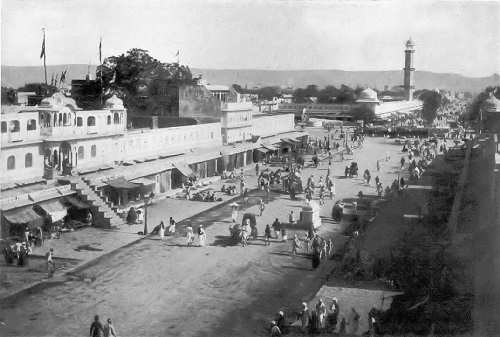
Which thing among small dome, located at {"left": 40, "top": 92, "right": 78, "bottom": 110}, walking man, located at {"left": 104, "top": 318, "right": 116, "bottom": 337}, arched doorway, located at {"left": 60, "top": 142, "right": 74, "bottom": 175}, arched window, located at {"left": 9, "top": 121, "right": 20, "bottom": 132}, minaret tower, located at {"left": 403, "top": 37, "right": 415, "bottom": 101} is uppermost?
minaret tower, located at {"left": 403, "top": 37, "right": 415, "bottom": 101}

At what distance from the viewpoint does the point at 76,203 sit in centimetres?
2477

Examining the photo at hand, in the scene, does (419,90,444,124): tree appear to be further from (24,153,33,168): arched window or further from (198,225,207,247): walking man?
(24,153,33,168): arched window

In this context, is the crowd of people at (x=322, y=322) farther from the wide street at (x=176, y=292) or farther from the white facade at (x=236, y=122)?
the white facade at (x=236, y=122)

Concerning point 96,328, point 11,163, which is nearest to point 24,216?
point 11,163

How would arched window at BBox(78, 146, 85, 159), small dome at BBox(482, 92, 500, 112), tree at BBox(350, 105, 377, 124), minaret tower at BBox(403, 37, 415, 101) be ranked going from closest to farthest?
arched window at BBox(78, 146, 85, 159)
small dome at BBox(482, 92, 500, 112)
tree at BBox(350, 105, 377, 124)
minaret tower at BBox(403, 37, 415, 101)

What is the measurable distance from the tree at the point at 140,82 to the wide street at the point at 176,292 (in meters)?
35.7

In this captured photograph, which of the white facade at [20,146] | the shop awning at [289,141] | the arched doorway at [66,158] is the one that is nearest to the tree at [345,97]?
the shop awning at [289,141]

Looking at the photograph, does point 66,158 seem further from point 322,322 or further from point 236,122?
point 236,122

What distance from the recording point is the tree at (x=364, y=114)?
308ft

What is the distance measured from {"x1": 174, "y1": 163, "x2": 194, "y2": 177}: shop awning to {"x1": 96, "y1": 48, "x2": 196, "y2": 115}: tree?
2389cm

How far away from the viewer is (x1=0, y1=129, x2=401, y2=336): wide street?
49.8ft

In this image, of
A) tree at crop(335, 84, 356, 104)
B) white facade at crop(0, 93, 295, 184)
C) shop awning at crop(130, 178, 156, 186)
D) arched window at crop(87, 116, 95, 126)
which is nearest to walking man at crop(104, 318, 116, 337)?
white facade at crop(0, 93, 295, 184)

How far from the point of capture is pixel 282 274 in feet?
64.7

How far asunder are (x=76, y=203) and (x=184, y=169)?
10416 mm
